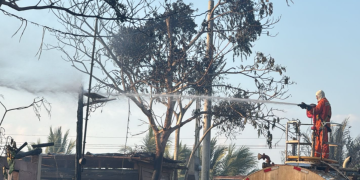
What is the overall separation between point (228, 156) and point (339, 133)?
7215 mm

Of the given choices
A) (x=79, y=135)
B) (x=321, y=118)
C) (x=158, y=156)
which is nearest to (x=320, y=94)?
(x=321, y=118)

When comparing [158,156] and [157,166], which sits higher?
[158,156]

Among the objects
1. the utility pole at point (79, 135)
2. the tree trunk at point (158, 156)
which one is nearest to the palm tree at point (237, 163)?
the tree trunk at point (158, 156)

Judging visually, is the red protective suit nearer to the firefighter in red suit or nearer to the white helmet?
the firefighter in red suit

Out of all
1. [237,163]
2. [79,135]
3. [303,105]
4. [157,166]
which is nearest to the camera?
[303,105]

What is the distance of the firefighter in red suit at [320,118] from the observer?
12123 mm

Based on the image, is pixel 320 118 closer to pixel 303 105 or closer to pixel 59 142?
pixel 303 105

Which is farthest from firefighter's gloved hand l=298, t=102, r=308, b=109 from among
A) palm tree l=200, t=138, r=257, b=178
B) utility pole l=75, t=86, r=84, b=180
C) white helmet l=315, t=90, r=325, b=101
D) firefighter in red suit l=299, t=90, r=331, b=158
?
palm tree l=200, t=138, r=257, b=178

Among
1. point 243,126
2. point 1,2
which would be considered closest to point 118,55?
point 243,126

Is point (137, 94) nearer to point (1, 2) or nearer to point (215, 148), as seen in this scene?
point (215, 148)

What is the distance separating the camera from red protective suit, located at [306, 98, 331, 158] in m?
12.1

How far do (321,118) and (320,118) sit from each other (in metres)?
0.03

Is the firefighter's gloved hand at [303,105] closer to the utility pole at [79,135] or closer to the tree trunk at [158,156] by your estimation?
the utility pole at [79,135]

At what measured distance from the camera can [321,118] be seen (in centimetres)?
1254
